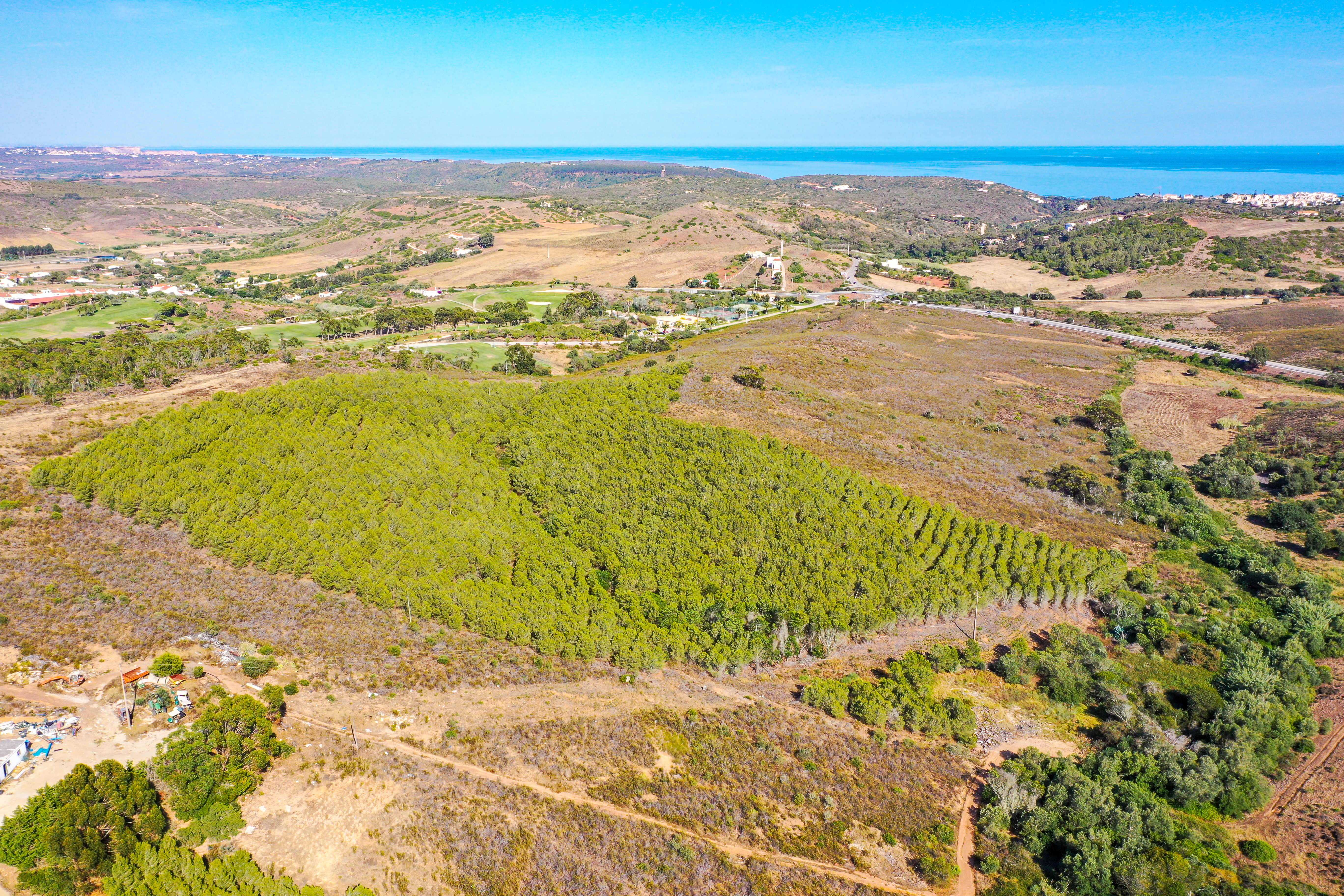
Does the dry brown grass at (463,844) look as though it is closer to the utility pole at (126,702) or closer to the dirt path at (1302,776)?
the utility pole at (126,702)

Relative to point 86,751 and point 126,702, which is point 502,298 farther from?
point 86,751

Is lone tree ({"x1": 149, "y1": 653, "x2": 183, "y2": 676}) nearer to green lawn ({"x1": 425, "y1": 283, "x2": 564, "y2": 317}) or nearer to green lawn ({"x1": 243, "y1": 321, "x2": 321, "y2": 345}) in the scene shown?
green lawn ({"x1": 243, "y1": 321, "x2": 321, "y2": 345})

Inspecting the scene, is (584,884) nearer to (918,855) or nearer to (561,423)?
(918,855)

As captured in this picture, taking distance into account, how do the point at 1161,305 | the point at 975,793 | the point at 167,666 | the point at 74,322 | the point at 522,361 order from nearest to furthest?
1. the point at 975,793
2. the point at 167,666
3. the point at 522,361
4. the point at 74,322
5. the point at 1161,305

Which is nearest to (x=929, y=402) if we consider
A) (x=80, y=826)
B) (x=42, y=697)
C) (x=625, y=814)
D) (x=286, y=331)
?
(x=625, y=814)

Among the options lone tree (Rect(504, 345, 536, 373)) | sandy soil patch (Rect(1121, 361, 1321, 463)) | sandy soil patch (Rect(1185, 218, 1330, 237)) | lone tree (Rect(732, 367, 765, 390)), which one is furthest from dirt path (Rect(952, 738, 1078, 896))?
sandy soil patch (Rect(1185, 218, 1330, 237))

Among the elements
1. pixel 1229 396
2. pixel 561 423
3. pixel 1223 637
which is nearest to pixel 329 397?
pixel 561 423
